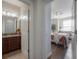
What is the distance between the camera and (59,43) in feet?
16.1

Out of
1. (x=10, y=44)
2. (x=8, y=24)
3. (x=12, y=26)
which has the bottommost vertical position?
(x=10, y=44)

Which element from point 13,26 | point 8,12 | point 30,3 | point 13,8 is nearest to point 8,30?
point 13,26

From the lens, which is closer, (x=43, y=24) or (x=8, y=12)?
(x=43, y=24)

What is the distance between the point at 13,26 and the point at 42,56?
293cm

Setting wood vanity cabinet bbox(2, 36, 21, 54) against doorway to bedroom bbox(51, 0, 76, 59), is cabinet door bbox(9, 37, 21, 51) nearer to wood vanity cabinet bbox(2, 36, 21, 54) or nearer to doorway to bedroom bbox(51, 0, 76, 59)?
wood vanity cabinet bbox(2, 36, 21, 54)

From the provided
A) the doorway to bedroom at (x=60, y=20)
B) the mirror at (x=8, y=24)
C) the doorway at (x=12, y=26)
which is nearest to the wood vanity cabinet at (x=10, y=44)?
the doorway at (x=12, y=26)

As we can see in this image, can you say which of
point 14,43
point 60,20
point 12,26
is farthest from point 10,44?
point 60,20

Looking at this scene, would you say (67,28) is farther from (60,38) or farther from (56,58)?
(56,58)

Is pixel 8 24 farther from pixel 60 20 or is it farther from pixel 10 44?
pixel 60 20

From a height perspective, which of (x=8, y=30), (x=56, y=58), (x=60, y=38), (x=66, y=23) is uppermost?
(x=66, y=23)

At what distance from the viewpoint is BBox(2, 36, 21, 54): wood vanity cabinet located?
163 inches

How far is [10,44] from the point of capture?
446 centimetres

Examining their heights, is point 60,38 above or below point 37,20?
below

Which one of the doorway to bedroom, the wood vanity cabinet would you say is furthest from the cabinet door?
the doorway to bedroom
